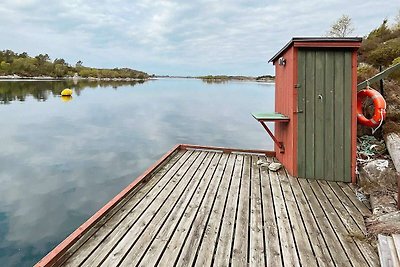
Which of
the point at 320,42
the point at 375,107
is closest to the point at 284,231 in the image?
the point at 320,42

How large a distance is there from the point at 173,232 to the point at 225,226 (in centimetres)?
41

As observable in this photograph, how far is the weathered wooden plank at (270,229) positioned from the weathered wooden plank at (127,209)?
3.65ft

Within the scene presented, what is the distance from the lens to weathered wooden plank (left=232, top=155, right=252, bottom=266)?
170 cm

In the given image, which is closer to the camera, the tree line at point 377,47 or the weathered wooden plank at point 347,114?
the weathered wooden plank at point 347,114

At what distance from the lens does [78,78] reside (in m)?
63.8

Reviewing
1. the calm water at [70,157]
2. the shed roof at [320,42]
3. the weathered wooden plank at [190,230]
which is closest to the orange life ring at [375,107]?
the shed roof at [320,42]

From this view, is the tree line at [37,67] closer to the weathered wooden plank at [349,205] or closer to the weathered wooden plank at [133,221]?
the weathered wooden plank at [133,221]

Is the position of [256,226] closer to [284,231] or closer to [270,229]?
[270,229]

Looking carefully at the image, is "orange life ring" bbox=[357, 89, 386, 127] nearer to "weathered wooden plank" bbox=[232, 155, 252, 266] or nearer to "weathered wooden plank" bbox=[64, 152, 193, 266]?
"weathered wooden plank" bbox=[232, 155, 252, 266]

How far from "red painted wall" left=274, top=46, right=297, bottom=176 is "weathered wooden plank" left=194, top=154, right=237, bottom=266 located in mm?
845

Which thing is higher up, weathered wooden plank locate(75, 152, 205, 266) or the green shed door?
the green shed door

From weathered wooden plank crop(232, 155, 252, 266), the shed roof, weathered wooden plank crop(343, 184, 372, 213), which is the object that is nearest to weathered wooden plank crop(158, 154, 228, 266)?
weathered wooden plank crop(232, 155, 252, 266)

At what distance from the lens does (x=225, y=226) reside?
6.89ft

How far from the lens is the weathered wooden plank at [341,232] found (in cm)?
169
